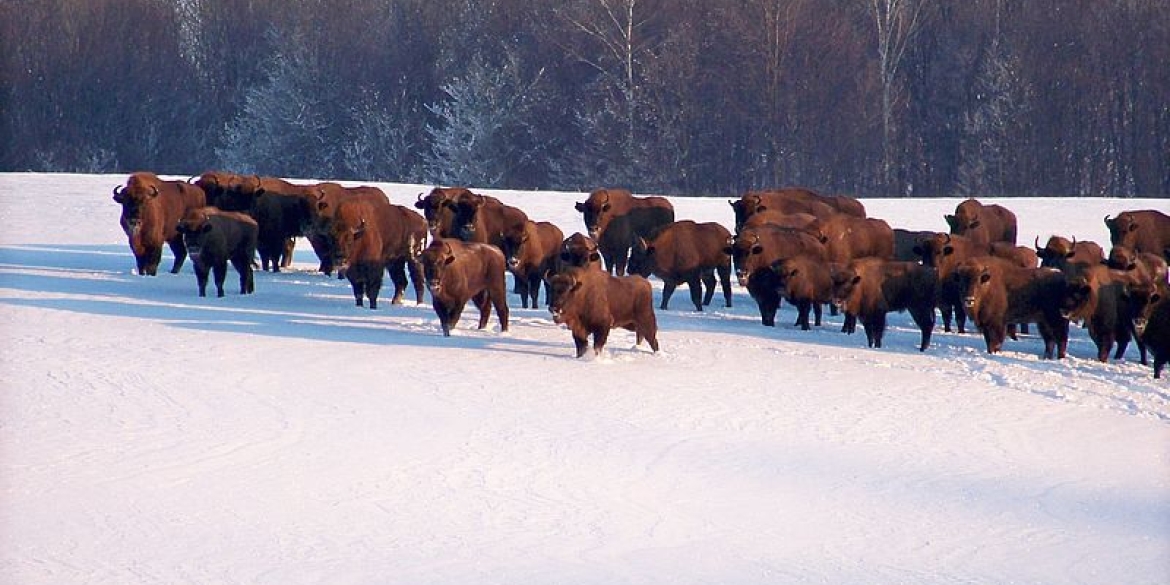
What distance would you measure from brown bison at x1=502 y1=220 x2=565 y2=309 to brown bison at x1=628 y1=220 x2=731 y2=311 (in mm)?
1219

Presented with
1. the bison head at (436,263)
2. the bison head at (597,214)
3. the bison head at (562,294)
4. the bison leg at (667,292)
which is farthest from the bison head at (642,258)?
the bison head at (562,294)

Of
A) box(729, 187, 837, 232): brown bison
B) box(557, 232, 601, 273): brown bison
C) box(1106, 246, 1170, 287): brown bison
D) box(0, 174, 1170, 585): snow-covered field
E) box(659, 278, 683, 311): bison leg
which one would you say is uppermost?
box(729, 187, 837, 232): brown bison

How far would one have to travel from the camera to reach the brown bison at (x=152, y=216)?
66.5ft

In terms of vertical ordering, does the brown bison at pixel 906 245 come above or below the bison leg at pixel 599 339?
above

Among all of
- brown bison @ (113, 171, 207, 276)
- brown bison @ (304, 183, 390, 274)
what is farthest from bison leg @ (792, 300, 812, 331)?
brown bison @ (113, 171, 207, 276)

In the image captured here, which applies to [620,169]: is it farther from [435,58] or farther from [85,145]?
[85,145]

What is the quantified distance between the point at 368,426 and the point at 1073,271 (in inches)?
362

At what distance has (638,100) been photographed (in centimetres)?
5947

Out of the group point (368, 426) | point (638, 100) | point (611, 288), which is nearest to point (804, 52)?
point (638, 100)

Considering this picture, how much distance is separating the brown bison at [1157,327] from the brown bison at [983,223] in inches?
241

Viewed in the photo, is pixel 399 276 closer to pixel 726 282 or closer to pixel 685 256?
pixel 685 256

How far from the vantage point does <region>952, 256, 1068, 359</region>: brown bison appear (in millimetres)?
17000

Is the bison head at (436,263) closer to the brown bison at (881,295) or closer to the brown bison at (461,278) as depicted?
the brown bison at (461,278)

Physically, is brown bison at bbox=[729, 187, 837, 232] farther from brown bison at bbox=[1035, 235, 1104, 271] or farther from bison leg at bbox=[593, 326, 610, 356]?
bison leg at bbox=[593, 326, 610, 356]
